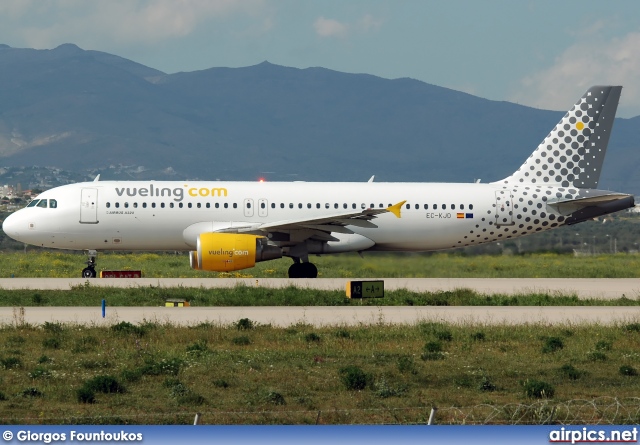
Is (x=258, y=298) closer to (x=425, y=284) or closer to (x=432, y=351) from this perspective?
(x=425, y=284)

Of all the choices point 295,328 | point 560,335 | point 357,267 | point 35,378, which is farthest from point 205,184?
point 35,378

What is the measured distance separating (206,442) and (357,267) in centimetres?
2976

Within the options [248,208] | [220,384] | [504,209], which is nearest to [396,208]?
[504,209]

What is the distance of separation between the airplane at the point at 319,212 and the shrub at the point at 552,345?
15910mm

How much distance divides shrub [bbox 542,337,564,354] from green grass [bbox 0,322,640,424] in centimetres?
18

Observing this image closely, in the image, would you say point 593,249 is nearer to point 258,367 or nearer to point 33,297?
point 33,297

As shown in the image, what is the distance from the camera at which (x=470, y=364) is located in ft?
71.5

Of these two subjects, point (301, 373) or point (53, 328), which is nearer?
point (301, 373)

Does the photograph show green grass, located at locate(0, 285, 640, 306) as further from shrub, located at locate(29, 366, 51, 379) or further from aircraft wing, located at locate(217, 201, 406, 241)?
shrub, located at locate(29, 366, 51, 379)

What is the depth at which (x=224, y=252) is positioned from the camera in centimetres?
3775

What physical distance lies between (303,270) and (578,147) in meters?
12.2

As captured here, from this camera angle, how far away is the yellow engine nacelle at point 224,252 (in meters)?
37.6

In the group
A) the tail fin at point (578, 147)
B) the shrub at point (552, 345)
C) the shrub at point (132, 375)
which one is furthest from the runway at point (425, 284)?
the shrub at point (132, 375)

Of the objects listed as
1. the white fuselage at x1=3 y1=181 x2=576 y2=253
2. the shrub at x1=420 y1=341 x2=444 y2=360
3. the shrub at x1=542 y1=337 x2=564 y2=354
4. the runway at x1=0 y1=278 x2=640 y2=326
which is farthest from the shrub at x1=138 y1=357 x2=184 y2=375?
the white fuselage at x1=3 y1=181 x2=576 y2=253
